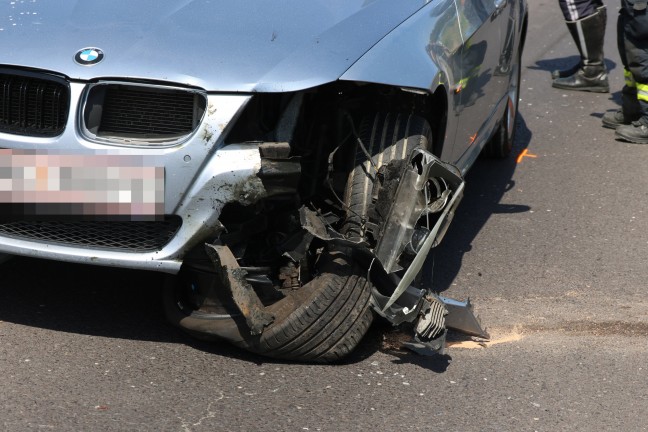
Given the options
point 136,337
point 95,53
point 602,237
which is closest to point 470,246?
point 602,237

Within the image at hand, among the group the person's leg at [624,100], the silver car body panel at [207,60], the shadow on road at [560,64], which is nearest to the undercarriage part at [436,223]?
the silver car body panel at [207,60]

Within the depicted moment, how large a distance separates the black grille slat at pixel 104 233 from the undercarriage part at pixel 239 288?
0.18 metres

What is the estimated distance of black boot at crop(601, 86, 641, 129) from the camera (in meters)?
7.64

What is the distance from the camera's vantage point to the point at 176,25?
3951 mm

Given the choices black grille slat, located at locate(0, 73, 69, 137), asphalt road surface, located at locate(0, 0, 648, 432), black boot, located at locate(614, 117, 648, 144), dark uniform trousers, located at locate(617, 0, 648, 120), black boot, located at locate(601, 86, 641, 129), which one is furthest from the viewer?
black boot, located at locate(601, 86, 641, 129)

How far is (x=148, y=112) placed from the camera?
12.2 feet

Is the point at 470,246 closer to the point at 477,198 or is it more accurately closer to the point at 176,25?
the point at 477,198

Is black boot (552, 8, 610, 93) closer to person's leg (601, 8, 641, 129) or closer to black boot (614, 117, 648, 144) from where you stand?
person's leg (601, 8, 641, 129)

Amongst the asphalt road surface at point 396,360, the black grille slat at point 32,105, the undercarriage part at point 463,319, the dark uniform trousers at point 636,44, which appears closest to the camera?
the asphalt road surface at point 396,360

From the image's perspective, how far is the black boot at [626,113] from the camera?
7645 mm

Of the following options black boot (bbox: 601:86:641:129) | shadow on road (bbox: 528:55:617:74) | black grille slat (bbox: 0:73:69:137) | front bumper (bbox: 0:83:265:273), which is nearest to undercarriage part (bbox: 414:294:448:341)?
front bumper (bbox: 0:83:265:273)

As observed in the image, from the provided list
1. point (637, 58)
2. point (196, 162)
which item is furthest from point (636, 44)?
point (196, 162)

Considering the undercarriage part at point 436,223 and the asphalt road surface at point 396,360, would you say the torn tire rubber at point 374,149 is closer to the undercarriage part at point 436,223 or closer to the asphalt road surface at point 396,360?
the undercarriage part at point 436,223

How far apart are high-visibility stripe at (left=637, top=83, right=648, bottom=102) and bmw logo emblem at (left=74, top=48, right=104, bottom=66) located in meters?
4.72
